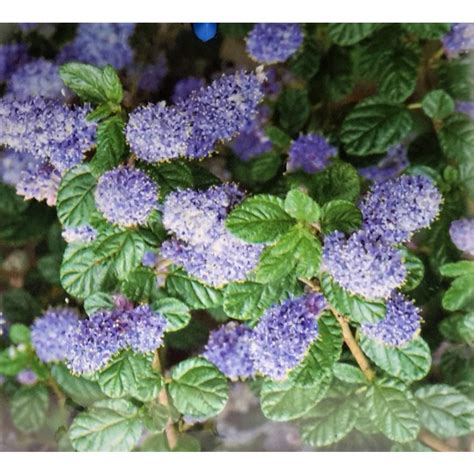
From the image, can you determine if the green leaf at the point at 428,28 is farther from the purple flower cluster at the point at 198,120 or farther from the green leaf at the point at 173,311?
the green leaf at the point at 173,311

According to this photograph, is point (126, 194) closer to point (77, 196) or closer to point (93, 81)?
point (77, 196)

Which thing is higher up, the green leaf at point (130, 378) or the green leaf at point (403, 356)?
the green leaf at point (403, 356)

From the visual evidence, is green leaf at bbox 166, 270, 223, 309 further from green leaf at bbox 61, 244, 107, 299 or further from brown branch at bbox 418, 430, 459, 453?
brown branch at bbox 418, 430, 459, 453

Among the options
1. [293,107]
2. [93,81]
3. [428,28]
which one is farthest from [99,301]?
[428,28]

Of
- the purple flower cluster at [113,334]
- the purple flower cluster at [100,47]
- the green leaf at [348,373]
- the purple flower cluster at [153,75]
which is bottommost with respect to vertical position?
the green leaf at [348,373]

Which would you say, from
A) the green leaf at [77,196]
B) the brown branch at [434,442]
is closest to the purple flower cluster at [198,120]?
the green leaf at [77,196]

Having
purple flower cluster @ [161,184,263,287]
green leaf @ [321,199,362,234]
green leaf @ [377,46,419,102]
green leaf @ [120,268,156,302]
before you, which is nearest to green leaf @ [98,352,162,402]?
green leaf @ [120,268,156,302]

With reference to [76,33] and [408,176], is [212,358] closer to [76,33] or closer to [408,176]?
[408,176]
